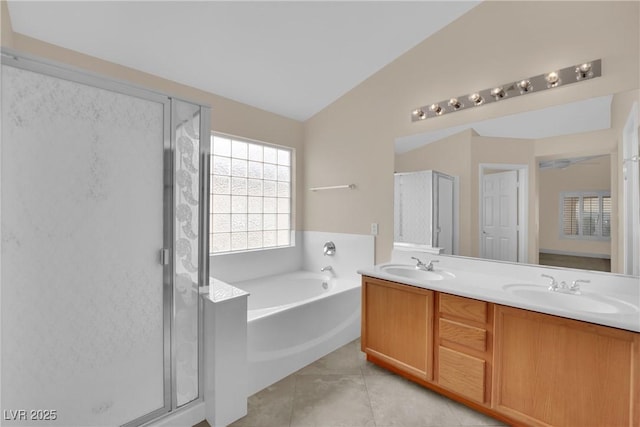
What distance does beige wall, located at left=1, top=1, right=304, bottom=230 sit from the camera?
186 centimetres

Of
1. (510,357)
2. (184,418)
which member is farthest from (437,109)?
(184,418)

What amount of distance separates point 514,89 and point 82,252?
2835 millimetres

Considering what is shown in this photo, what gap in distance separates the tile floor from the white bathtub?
0.41 feet

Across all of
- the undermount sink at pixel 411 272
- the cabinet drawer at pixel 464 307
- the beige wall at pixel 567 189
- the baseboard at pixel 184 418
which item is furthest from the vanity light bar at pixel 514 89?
the baseboard at pixel 184 418

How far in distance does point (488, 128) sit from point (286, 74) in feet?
6.05

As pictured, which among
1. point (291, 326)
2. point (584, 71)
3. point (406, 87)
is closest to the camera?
point (584, 71)

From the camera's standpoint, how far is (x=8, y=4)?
1662 millimetres

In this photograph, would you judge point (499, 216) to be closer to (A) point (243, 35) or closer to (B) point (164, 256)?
(B) point (164, 256)

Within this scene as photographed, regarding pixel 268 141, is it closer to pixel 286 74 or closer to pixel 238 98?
pixel 238 98

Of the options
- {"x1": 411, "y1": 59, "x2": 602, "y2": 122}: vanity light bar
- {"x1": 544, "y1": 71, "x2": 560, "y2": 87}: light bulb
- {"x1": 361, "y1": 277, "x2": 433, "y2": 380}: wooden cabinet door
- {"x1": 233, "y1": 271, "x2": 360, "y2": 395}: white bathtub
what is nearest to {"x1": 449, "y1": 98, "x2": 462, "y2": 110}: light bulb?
{"x1": 411, "y1": 59, "x2": 602, "y2": 122}: vanity light bar

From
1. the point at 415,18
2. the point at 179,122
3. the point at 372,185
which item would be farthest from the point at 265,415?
the point at 415,18

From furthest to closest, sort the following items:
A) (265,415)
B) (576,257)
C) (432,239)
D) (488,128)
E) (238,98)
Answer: (238,98) → (432,239) → (488,128) → (576,257) → (265,415)

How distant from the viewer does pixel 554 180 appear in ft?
6.32

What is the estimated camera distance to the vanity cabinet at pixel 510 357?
1290 millimetres
